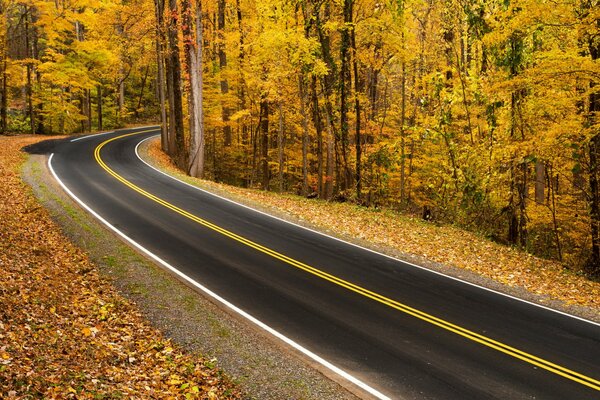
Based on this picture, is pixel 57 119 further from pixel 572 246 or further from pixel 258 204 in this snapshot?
pixel 572 246

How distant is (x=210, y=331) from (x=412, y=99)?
3102 cm

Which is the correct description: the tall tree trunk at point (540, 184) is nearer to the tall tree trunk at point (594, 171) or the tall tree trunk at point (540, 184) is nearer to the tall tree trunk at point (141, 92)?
the tall tree trunk at point (594, 171)

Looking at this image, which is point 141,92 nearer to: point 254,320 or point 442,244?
point 442,244

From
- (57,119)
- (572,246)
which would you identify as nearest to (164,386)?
(572,246)

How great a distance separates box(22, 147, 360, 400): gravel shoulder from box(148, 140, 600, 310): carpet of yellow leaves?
732 cm

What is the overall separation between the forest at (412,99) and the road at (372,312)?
6.68 meters

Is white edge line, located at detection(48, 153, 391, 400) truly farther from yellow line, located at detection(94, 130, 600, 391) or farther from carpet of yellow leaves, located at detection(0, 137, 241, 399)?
yellow line, located at detection(94, 130, 600, 391)

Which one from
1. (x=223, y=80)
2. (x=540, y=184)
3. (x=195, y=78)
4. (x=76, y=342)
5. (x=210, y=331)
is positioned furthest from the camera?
(x=223, y=80)

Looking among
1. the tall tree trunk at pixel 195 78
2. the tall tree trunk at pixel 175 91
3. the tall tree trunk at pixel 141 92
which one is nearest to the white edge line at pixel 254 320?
the tall tree trunk at pixel 195 78

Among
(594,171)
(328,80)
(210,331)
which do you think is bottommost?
(210,331)

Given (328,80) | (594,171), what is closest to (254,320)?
(594,171)

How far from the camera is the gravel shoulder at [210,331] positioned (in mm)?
6961

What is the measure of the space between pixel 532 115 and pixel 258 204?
11.9m

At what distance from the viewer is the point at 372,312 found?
9.52m
